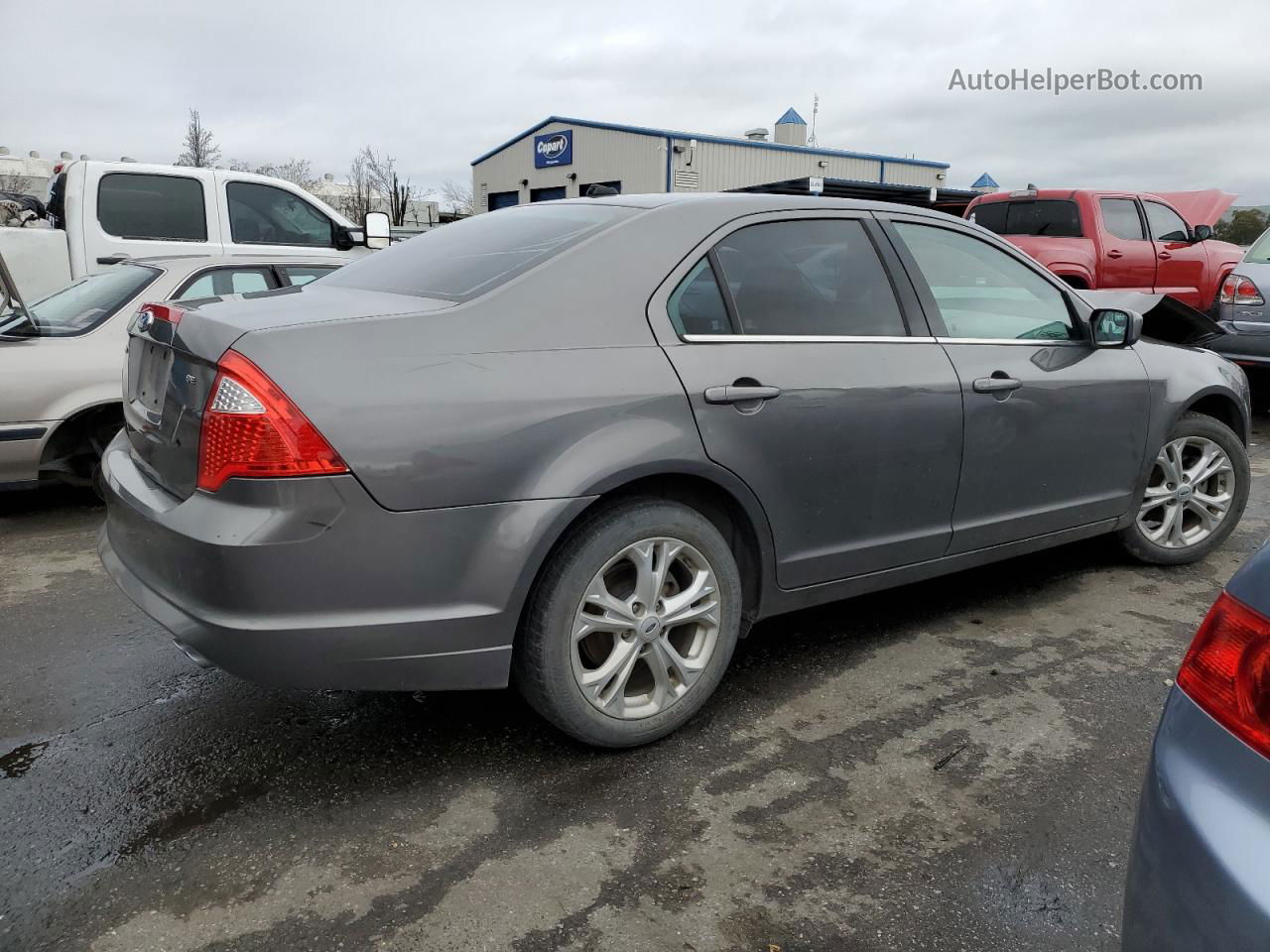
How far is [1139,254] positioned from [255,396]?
10004 millimetres

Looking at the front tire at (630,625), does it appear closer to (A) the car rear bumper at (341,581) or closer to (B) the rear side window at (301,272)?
(A) the car rear bumper at (341,581)

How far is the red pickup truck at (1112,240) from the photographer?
9.76 m

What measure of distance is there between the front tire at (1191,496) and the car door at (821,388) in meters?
1.50

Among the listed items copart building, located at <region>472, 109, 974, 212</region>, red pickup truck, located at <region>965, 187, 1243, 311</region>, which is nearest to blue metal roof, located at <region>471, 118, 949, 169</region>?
copart building, located at <region>472, 109, 974, 212</region>

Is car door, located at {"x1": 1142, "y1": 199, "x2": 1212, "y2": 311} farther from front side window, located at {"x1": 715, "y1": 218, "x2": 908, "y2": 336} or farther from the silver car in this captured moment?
the silver car

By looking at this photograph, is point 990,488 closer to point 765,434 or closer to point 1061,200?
point 765,434

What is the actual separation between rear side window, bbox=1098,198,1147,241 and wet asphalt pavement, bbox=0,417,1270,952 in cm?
746

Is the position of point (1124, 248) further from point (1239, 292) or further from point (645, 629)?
point (645, 629)

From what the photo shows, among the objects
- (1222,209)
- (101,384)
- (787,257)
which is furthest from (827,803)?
(1222,209)

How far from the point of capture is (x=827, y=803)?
2.55 meters

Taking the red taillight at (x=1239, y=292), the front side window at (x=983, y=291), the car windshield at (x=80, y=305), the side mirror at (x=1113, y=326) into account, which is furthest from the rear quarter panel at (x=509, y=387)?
the red taillight at (x=1239, y=292)

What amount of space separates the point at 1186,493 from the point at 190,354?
405cm

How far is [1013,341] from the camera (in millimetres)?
3582

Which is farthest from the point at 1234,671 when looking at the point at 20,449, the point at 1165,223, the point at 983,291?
the point at 1165,223
